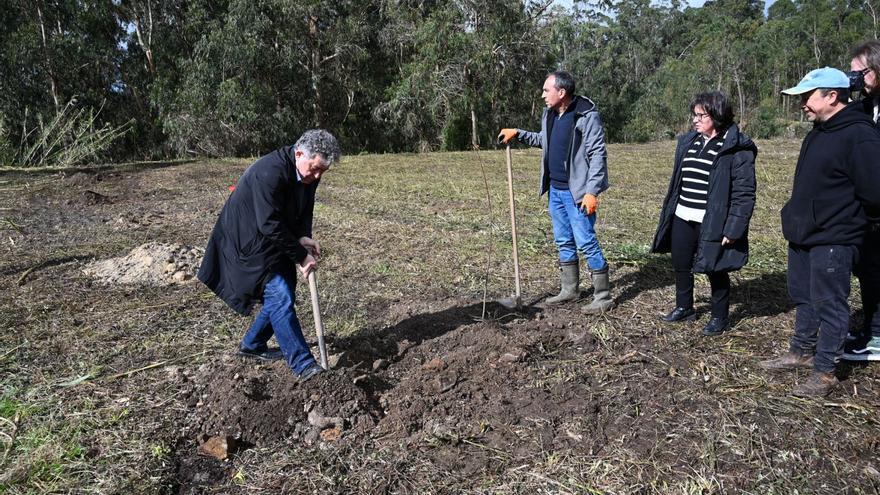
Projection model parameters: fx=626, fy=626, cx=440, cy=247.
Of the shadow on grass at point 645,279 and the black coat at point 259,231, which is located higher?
the black coat at point 259,231

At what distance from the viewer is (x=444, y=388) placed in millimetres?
3721

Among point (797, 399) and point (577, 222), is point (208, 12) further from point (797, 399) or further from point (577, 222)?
point (797, 399)

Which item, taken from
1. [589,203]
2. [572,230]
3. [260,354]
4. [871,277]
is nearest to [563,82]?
[589,203]

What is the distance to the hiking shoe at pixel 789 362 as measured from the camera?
3.77 m

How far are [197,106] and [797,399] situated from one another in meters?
21.1

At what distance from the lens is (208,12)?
23.2 meters

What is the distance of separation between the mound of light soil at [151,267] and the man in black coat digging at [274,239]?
8.10ft

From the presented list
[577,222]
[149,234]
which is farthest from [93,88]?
[577,222]

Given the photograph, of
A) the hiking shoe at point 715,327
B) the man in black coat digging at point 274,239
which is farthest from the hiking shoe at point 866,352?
the man in black coat digging at point 274,239

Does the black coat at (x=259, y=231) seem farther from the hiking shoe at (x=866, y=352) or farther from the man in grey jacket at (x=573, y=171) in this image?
the hiking shoe at (x=866, y=352)

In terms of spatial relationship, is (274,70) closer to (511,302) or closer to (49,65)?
(49,65)

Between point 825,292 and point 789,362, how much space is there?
0.58m

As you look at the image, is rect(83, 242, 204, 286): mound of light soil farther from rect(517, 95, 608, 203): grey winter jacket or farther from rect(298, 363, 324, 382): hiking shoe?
rect(517, 95, 608, 203): grey winter jacket

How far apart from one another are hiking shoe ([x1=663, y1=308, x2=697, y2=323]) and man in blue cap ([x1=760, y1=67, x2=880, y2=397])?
1.06m
